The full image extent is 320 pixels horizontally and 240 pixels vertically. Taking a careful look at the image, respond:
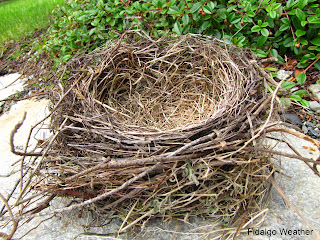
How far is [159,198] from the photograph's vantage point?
3.60 feet

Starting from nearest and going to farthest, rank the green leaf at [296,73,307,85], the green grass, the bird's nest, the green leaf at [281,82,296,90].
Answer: the bird's nest → the green leaf at [281,82,296,90] → the green leaf at [296,73,307,85] → the green grass

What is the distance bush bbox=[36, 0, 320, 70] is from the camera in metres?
1.92

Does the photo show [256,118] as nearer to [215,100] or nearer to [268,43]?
[215,100]

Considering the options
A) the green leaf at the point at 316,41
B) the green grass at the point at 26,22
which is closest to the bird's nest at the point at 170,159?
the green leaf at the point at 316,41

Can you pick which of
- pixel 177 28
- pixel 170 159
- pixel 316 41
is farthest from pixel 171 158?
pixel 316 41

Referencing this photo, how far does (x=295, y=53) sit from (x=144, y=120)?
1.33 metres

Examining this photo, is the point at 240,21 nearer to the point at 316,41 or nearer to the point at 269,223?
the point at 316,41

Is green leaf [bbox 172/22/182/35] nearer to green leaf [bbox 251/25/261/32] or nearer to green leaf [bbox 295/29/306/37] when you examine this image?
green leaf [bbox 251/25/261/32]

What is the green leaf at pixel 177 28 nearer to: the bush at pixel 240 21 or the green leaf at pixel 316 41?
the bush at pixel 240 21

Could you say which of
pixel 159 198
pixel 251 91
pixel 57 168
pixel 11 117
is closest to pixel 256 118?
pixel 251 91

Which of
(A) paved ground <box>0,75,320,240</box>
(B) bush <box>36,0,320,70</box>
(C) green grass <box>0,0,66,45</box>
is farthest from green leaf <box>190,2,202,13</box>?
(C) green grass <box>0,0,66,45</box>

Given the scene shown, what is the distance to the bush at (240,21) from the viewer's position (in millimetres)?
1923

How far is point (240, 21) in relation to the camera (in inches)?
80.0

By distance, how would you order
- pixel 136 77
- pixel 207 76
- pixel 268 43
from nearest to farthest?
pixel 207 76
pixel 136 77
pixel 268 43
